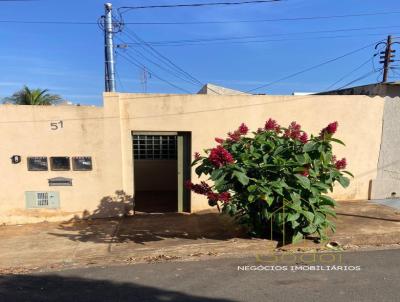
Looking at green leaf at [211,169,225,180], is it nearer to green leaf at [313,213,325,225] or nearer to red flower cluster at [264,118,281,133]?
red flower cluster at [264,118,281,133]

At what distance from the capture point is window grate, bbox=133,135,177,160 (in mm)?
11164

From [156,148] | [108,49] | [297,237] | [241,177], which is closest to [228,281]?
[241,177]

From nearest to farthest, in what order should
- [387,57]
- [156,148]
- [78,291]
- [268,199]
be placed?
1. [78,291]
2. [268,199]
3. [156,148]
4. [387,57]

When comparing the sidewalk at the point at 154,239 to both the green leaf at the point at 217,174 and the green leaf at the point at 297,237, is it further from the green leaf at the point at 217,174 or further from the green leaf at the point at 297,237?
the green leaf at the point at 217,174

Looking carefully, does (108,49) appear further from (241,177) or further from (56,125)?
(241,177)

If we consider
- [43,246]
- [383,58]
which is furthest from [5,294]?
[383,58]

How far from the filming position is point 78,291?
3.93 m

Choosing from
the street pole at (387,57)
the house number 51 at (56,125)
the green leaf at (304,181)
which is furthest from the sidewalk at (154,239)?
the street pole at (387,57)

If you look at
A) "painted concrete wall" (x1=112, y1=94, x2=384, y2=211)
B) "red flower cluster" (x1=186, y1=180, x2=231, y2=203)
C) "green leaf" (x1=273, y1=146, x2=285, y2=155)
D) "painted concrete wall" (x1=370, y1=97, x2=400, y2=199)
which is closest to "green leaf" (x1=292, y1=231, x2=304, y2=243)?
"red flower cluster" (x1=186, y1=180, x2=231, y2=203)

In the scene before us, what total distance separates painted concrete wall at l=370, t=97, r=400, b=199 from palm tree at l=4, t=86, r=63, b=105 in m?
14.1

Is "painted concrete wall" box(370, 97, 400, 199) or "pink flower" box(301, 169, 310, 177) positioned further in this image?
"painted concrete wall" box(370, 97, 400, 199)

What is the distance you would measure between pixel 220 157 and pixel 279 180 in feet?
3.08

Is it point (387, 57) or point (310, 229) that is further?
point (387, 57)

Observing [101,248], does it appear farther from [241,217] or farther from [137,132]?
[137,132]
